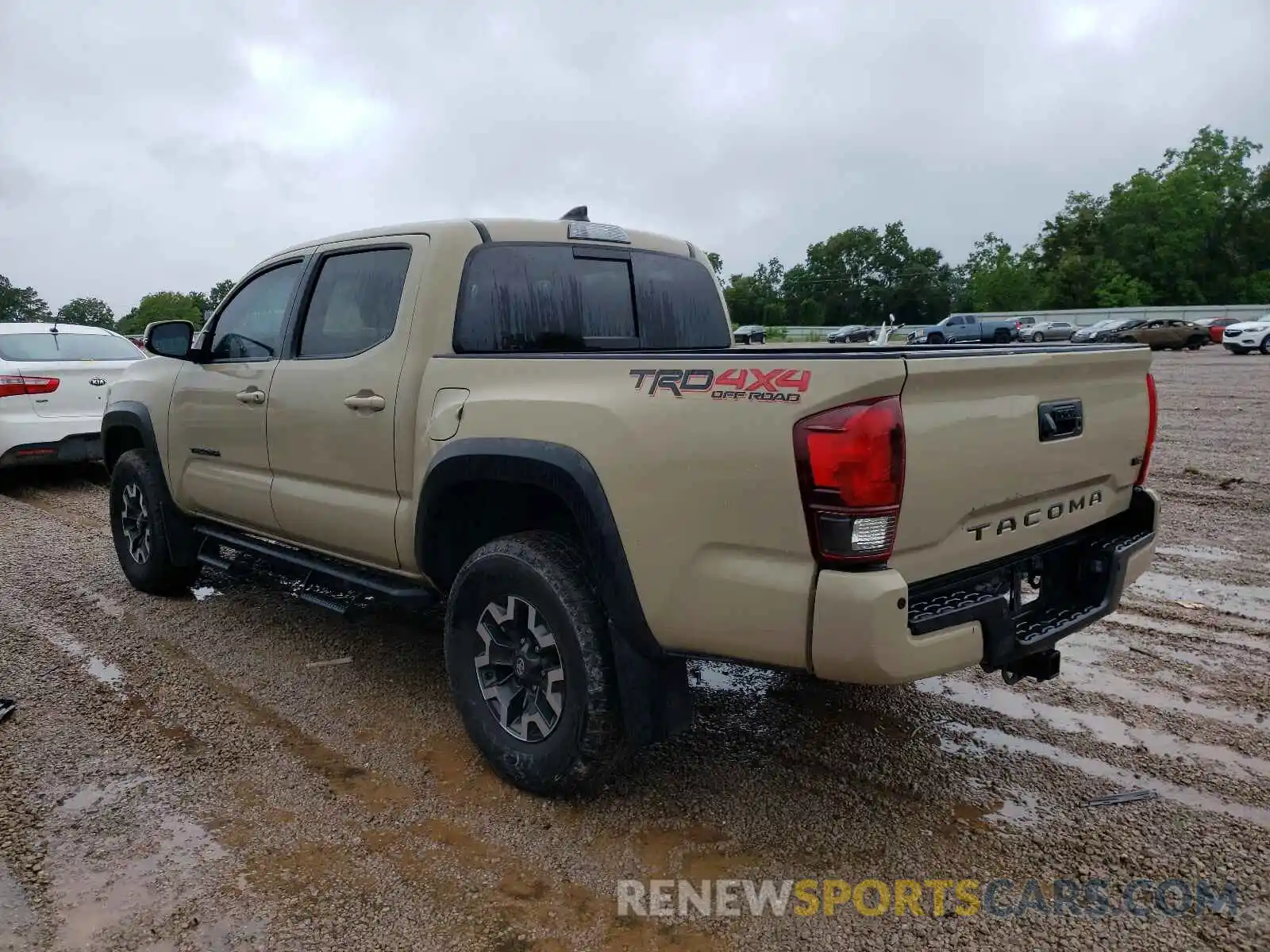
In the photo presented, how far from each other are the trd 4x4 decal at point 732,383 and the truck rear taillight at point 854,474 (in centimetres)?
10

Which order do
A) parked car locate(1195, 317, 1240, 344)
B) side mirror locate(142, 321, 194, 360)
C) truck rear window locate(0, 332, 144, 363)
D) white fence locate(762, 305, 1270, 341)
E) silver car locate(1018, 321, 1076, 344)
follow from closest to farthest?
side mirror locate(142, 321, 194, 360), truck rear window locate(0, 332, 144, 363), parked car locate(1195, 317, 1240, 344), silver car locate(1018, 321, 1076, 344), white fence locate(762, 305, 1270, 341)

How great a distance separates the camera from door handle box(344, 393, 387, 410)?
11.9 ft

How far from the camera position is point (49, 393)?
8.55 m

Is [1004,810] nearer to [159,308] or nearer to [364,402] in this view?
[364,402]

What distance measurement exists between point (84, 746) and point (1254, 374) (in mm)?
23437

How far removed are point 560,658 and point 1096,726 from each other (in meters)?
2.18

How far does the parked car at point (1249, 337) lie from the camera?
29.2 meters

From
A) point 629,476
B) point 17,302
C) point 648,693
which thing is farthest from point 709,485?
point 17,302

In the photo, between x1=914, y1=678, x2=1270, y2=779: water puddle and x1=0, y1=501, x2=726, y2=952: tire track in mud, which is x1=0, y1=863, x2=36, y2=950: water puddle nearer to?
x1=0, y1=501, x2=726, y2=952: tire track in mud

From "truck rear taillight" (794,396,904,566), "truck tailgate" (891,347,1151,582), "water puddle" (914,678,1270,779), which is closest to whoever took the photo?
"truck rear taillight" (794,396,904,566)

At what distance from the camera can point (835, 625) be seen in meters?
2.41

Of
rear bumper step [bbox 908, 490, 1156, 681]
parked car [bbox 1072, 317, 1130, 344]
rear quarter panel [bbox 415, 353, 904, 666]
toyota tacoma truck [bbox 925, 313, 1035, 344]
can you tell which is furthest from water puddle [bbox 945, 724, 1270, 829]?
toyota tacoma truck [bbox 925, 313, 1035, 344]

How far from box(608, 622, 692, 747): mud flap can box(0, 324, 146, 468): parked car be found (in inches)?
289

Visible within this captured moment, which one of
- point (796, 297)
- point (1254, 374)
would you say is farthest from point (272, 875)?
point (796, 297)
